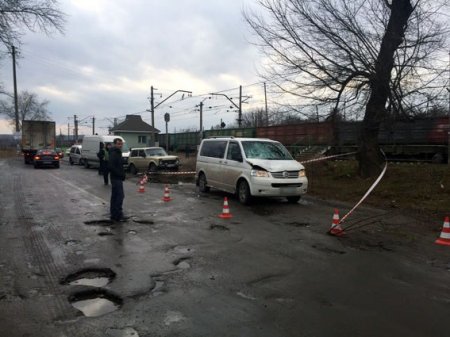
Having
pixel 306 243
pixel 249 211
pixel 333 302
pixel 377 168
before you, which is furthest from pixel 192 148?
pixel 333 302

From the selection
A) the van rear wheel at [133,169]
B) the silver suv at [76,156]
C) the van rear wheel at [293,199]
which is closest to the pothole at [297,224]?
the van rear wheel at [293,199]

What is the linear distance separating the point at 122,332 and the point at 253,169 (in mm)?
7880

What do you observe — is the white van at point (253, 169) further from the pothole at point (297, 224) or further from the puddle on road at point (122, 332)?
the puddle on road at point (122, 332)

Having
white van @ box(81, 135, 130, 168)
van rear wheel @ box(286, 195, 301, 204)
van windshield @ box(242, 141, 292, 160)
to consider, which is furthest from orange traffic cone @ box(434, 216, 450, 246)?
white van @ box(81, 135, 130, 168)

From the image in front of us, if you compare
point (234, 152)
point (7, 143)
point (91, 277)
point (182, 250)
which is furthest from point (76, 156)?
point (7, 143)

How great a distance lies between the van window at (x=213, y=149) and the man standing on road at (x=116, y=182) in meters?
4.32

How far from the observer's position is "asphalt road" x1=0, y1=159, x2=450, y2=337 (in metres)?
3.98

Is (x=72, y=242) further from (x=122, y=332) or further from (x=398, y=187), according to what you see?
(x=398, y=187)

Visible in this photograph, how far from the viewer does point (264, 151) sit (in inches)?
482

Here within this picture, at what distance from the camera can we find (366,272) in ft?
18.6

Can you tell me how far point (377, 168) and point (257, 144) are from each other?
5542mm

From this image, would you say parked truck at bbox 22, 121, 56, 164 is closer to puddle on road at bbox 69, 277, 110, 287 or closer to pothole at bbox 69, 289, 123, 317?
puddle on road at bbox 69, 277, 110, 287

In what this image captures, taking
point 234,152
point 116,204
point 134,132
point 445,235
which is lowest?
point 445,235

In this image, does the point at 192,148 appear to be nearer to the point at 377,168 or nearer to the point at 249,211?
the point at 377,168
